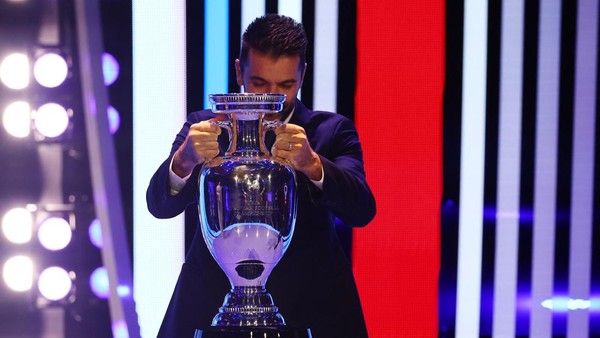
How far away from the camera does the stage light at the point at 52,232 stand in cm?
263

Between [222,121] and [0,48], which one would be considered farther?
[0,48]

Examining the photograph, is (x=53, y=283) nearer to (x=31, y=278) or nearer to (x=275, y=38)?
(x=31, y=278)

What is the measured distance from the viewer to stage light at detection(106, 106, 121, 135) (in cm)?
267

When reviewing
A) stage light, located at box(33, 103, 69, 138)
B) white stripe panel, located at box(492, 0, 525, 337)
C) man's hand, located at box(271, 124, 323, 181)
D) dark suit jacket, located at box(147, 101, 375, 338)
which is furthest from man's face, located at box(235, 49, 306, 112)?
white stripe panel, located at box(492, 0, 525, 337)

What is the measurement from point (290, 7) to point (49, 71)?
0.73 m

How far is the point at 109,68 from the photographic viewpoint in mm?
2686

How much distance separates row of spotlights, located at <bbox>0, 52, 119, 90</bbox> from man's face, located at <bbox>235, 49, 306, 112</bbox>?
0.93 meters

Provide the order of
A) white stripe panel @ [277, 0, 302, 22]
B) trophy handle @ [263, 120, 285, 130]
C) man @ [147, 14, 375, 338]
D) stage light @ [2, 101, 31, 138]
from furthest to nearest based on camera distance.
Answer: white stripe panel @ [277, 0, 302, 22]
stage light @ [2, 101, 31, 138]
man @ [147, 14, 375, 338]
trophy handle @ [263, 120, 285, 130]

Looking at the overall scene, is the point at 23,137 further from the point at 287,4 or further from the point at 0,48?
the point at 287,4

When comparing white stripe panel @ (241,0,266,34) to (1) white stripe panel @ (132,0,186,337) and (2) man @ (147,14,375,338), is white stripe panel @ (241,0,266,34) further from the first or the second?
(2) man @ (147,14,375,338)

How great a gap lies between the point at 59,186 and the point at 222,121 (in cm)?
140

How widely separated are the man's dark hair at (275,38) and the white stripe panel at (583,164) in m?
1.19

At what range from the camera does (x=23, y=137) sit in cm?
262

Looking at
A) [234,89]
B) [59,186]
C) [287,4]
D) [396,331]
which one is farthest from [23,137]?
[396,331]
